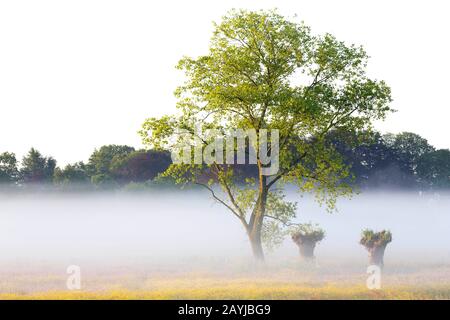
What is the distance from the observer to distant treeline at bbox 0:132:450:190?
102m

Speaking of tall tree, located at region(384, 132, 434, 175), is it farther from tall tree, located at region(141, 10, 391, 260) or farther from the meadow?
tall tree, located at region(141, 10, 391, 260)

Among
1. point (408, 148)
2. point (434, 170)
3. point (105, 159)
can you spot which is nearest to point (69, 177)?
point (105, 159)

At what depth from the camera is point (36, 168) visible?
342 ft

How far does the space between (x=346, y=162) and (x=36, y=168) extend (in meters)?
46.6

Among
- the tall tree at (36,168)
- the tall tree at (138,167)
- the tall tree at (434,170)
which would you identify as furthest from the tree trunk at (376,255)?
the tall tree at (434,170)

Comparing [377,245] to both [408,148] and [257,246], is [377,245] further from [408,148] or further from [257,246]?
[408,148]

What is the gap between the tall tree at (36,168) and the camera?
340ft

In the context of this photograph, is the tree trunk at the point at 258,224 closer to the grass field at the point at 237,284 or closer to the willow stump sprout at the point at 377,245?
the grass field at the point at 237,284

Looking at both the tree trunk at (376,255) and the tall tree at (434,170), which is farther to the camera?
the tall tree at (434,170)

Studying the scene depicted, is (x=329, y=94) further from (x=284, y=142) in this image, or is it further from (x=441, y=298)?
(x=441, y=298)

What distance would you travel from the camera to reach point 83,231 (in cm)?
8138

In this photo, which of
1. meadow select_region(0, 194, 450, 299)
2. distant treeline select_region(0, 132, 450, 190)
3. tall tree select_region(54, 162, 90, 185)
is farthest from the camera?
distant treeline select_region(0, 132, 450, 190)

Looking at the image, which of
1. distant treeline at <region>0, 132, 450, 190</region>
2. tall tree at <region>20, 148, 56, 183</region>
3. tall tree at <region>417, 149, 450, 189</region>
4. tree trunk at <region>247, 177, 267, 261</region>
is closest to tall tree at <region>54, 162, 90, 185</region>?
distant treeline at <region>0, 132, 450, 190</region>
